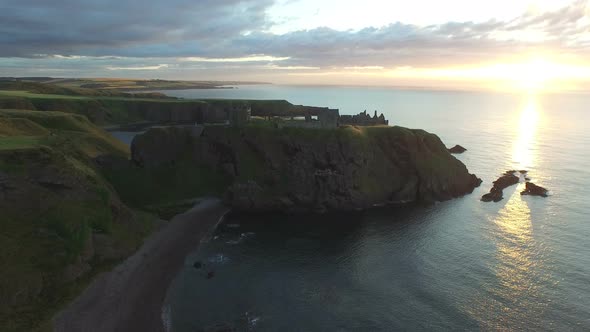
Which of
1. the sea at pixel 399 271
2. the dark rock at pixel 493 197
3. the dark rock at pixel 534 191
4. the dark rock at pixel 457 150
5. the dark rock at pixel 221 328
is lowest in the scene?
the dark rock at pixel 221 328

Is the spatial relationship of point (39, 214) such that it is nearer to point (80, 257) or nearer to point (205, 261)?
point (80, 257)

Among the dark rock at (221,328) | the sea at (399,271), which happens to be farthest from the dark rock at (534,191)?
the dark rock at (221,328)

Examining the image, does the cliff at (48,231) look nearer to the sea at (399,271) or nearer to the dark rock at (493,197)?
the sea at (399,271)

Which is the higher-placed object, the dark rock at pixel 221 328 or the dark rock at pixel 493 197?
the dark rock at pixel 493 197

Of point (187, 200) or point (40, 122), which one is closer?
point (187, 200)

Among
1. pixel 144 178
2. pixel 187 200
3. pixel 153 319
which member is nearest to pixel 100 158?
pixel 144 178

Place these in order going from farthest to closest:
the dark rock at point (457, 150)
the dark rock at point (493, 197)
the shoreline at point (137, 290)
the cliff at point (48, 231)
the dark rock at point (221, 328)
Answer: the dark rock at point (457, 150), the dark rock at point (493, 197), the shoreline at point (137, 290), the cliff at point (48, 231), the dark rock at point (221, 328)

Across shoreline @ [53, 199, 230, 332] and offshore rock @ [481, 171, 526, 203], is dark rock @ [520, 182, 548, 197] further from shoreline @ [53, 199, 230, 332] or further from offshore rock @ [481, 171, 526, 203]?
shoreline @ [53, 199, 230, 332]
